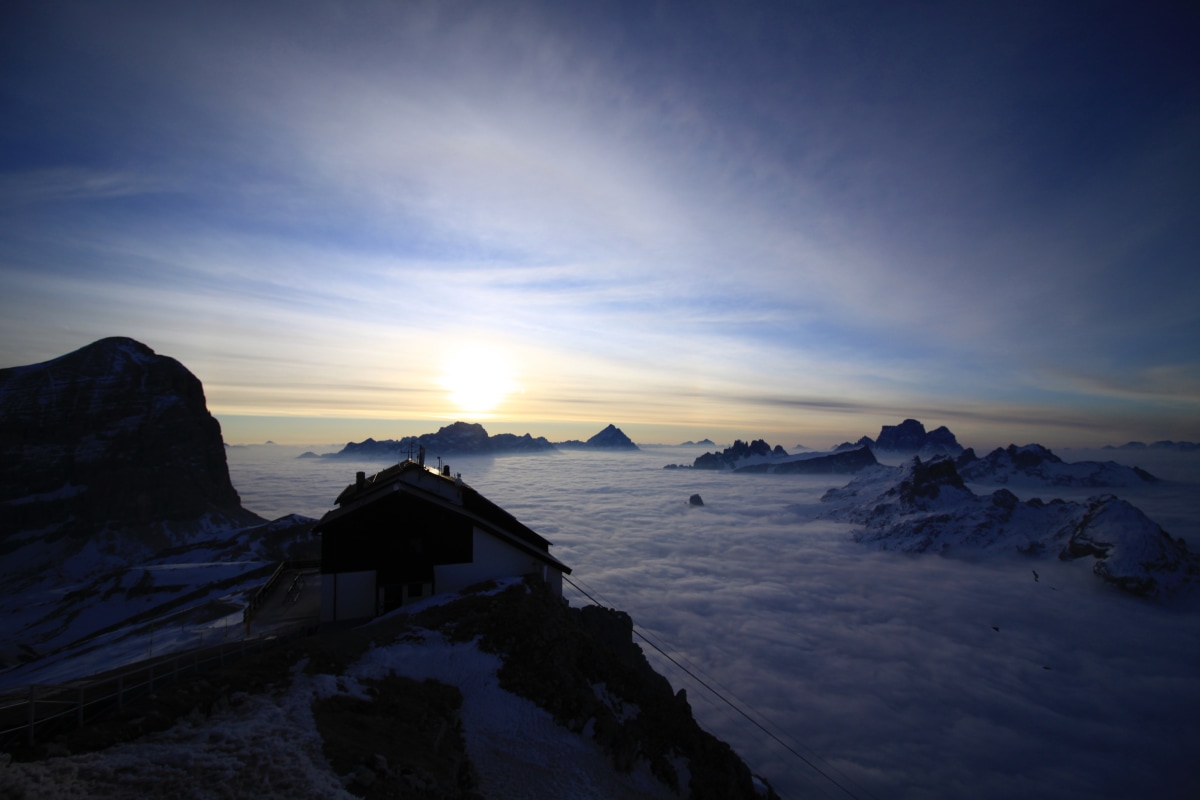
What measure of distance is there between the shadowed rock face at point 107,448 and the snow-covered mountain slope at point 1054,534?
748 feet

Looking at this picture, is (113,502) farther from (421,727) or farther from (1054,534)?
(1054,534)

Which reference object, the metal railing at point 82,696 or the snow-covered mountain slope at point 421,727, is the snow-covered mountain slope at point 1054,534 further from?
the metal railing at point 82,696

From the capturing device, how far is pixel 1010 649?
300ft

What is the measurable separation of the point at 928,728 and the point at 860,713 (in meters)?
8.03

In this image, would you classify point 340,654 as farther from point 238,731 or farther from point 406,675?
point 238,731

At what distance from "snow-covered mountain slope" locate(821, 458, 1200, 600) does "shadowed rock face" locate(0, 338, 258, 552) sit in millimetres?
227898

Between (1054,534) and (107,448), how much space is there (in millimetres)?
296869

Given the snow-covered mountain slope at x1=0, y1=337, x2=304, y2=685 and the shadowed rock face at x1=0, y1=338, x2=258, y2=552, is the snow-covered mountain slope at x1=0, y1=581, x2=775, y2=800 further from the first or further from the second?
the shadowed rock face at x1=0, y1=338, x2=258, y2=552

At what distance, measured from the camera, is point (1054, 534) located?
519ft

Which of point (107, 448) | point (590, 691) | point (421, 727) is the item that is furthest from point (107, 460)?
point (590, 691)

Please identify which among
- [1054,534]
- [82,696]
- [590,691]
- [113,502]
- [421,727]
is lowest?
[1054,534]

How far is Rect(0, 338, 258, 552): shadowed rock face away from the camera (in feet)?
426

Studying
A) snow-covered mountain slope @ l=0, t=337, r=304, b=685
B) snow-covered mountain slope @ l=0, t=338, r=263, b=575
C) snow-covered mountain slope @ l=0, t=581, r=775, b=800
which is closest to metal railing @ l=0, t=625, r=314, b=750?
snow-covered mountain slope @ l=0, t=581, r=775, b=800

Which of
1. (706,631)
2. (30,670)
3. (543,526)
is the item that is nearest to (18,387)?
(30,670)
